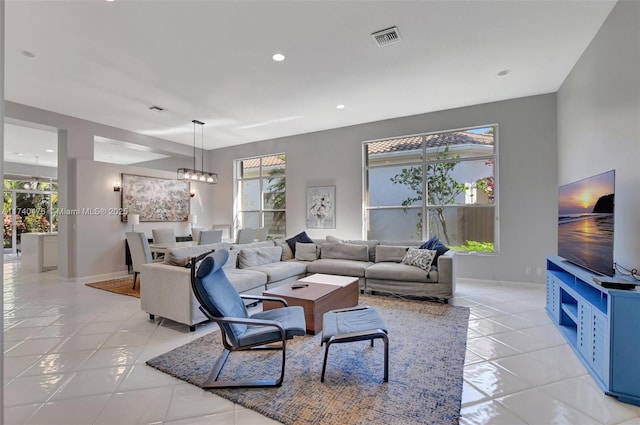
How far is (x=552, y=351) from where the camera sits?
2.78 metres

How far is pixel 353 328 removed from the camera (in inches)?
96.7

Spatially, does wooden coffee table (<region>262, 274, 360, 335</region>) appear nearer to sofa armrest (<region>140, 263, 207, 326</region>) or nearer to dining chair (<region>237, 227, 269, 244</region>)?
sofa armrest (<region>140, 263, 207, 326</region>)

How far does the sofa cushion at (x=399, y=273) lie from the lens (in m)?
4.30

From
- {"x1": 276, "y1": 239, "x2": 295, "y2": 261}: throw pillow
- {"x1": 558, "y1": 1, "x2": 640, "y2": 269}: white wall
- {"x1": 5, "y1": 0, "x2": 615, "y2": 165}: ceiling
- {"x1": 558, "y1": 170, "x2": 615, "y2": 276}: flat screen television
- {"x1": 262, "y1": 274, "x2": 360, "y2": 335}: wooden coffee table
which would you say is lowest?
{"x1": 262, "y1": 274, "x2": 360, "y2": 335}: wooden coffee table

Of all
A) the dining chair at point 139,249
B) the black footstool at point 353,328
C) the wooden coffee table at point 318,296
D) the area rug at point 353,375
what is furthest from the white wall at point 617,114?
the dining chair at point 139,249

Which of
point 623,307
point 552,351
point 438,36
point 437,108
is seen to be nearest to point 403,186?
point 437,108

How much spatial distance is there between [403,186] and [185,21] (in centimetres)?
450

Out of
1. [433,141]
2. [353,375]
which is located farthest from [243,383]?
[433,141]

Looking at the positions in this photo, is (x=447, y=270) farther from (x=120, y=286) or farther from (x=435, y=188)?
(x=120, y=286)

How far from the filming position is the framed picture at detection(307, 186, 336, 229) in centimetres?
664

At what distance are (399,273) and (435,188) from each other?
2146 mm

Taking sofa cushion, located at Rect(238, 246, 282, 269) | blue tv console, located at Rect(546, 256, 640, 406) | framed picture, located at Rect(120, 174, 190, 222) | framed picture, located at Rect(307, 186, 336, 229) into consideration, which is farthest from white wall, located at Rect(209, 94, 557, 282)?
framed picture, located at Rect(120, 174, 190, 222)

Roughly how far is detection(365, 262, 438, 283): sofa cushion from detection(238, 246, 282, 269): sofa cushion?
160cm

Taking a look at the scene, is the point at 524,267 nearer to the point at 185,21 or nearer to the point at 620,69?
the point at 620,69
